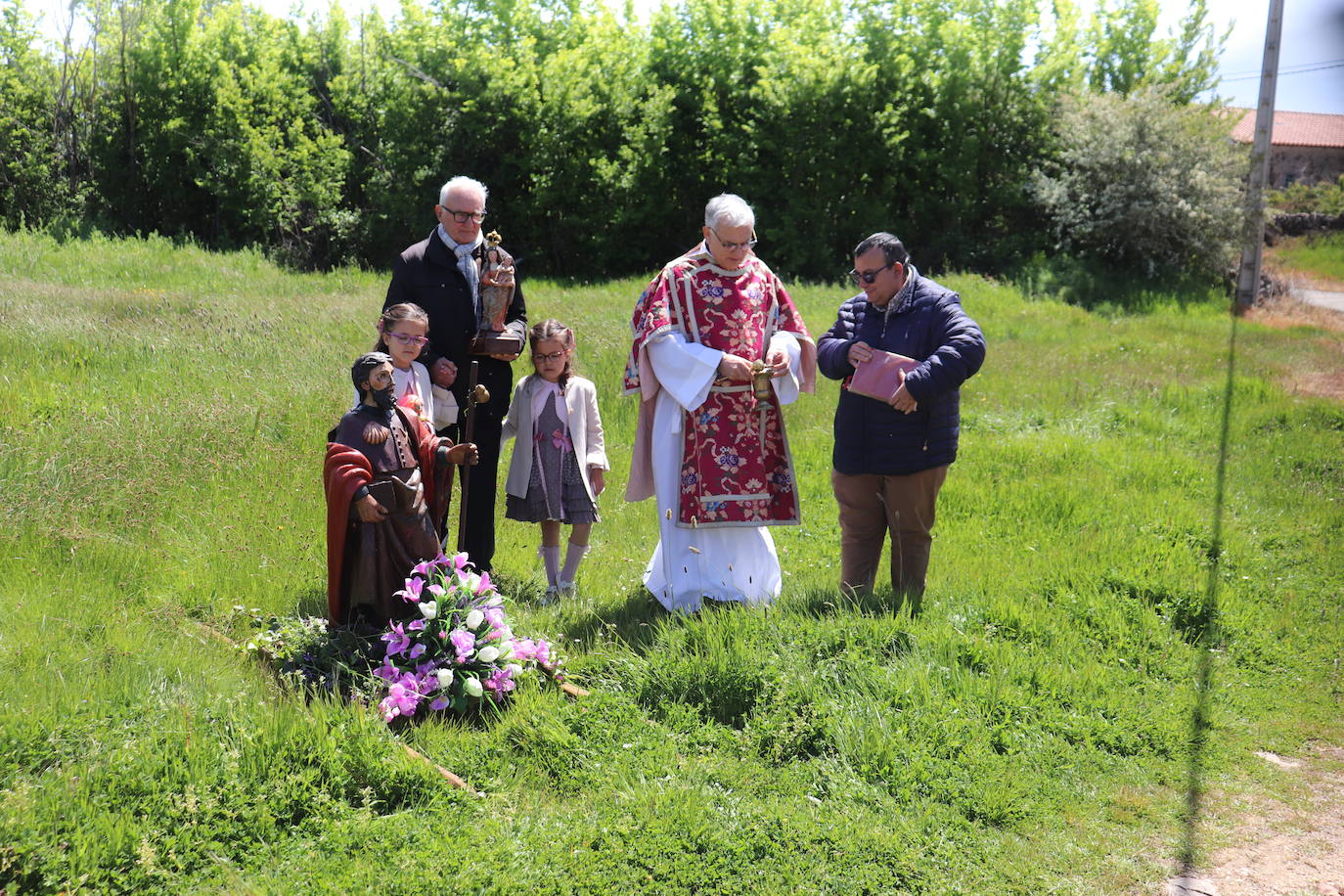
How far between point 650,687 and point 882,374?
191 centimetres

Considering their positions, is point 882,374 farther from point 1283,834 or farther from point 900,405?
point 1283,834

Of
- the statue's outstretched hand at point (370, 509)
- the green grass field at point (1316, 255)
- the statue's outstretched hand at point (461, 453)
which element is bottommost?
the statue's outstretched hand at point (370, 509)

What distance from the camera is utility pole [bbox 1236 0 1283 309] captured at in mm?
19031

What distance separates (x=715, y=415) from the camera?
617 centimetres

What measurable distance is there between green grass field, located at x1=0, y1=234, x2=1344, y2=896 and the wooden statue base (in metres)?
1.38

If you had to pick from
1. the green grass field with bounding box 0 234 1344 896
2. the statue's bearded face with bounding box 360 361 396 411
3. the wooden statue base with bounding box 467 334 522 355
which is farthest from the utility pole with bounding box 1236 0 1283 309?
the statue's bearded face with bounding box 360 361 396 411

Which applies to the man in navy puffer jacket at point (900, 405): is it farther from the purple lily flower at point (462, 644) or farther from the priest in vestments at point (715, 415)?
the purple lily flower at point (462, 644)

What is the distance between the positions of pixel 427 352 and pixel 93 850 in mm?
2862

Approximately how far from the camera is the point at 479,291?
590 cm

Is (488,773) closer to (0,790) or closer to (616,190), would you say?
(0,790)

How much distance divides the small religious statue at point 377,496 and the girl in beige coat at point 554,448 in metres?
1.08

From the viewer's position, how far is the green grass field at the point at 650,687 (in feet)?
12.5

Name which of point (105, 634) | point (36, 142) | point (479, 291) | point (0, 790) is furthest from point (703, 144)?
point (0, 790)

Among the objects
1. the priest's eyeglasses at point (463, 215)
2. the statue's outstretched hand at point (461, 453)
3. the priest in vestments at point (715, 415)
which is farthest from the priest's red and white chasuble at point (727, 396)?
the statue's outstretched hand at point (461, 453)
